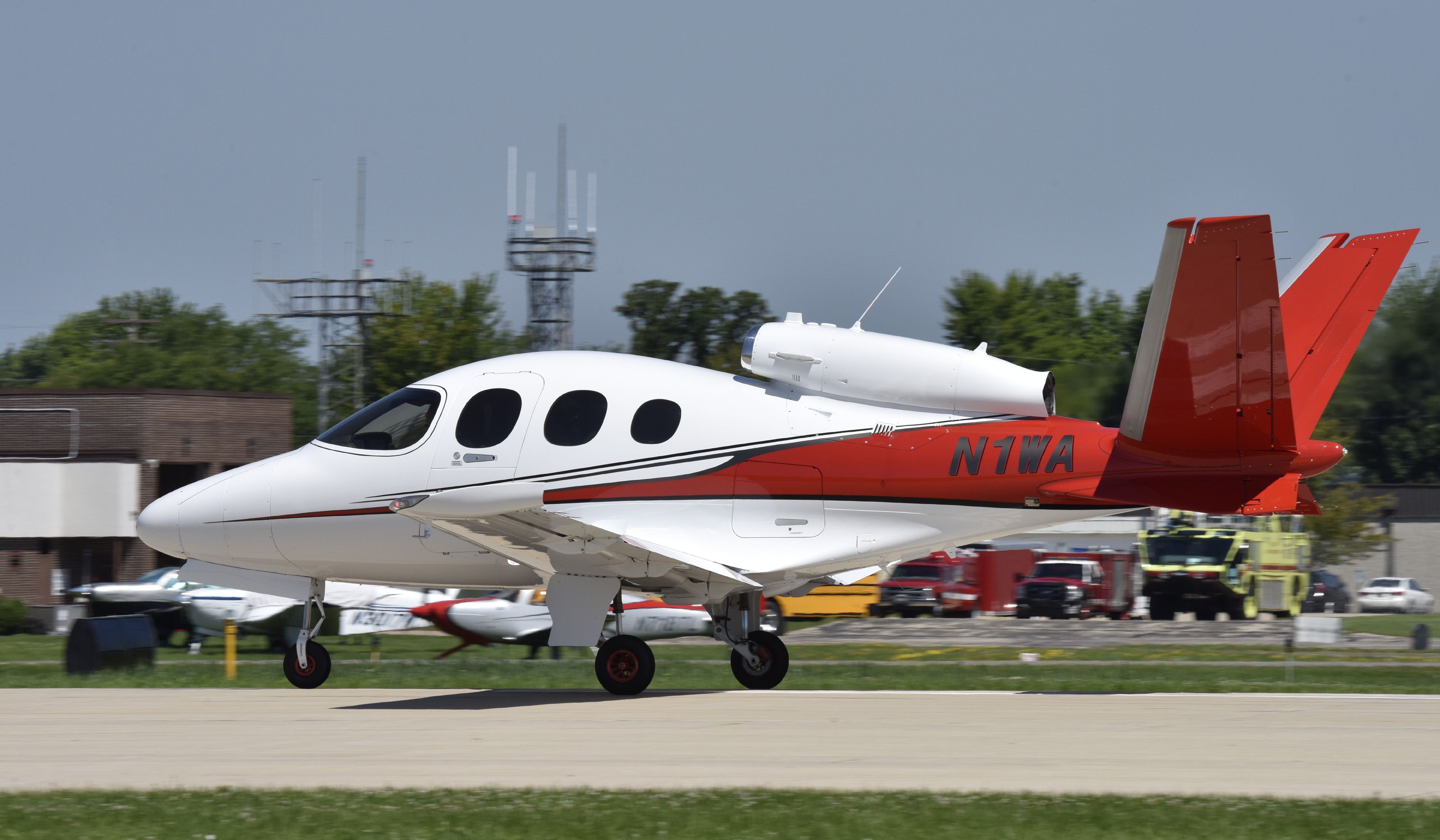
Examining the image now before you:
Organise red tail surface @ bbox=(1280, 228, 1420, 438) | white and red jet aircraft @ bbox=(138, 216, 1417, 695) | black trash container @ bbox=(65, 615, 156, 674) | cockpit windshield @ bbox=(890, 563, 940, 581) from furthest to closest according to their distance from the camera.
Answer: cockpit windshield @ bbox=(890, 563, 940, 581) → black trash container @ bbox=(65, 615, 156, 674) → red tail surface @ bbox=(1280, 228, 1420, 438) → white and red jet aircraft @ bbox=(138, 216, 1417, 695)

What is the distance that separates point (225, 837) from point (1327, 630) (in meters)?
→ 17.3

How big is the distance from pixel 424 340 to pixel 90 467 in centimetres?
3542

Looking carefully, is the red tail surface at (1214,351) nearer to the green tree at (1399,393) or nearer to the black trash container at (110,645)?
the black trash container at (110,645)

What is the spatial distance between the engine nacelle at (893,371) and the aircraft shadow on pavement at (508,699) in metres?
3.78

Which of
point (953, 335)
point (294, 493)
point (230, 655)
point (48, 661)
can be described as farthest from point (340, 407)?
point (294, 493)

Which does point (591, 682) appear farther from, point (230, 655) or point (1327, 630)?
point (1327, 630)

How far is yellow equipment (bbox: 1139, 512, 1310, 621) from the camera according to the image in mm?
39969

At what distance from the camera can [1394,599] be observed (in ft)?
178

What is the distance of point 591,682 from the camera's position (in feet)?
60.7

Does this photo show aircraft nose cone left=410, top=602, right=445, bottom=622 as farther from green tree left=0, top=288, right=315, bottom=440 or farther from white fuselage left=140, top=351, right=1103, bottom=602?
green tree left=0, top=288, right=315, bottom=440

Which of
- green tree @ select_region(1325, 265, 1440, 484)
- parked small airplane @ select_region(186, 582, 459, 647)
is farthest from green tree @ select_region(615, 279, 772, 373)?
parked small airplane @ select_region(186, 582, 459, 647)

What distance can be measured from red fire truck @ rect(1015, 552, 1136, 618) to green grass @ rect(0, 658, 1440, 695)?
1841 centimetres

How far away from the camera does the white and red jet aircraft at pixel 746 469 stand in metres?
14.6

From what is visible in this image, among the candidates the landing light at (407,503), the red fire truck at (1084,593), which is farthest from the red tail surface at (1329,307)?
the red fire truck at (1084,593)
